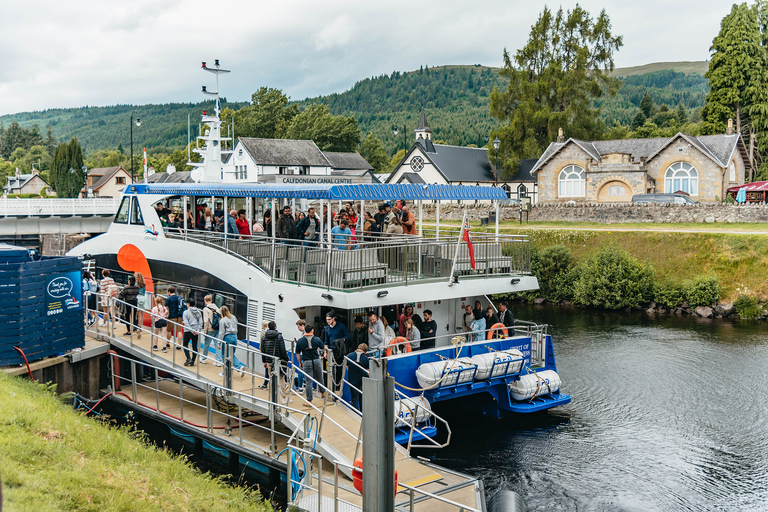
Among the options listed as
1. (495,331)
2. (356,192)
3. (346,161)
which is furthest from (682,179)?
(356,192)

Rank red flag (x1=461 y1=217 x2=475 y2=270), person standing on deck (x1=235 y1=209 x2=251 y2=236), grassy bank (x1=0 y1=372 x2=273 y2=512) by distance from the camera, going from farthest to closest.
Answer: person standing on deck (x1=235 y1=209 x2=251 y2=236) < red flag (x1=461 y1=217 x2=475 y2=270) < grassy bank (x1=0 y1=372 x2=273 y2=512)

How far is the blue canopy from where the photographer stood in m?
14.6

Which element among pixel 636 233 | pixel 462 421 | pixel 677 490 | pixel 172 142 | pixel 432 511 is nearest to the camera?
pixel 432 511

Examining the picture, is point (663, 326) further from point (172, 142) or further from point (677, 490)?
point (172, 142)

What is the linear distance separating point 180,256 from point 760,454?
15385 millimetres

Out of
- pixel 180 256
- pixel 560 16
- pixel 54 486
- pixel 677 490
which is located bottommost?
pixel 677 490

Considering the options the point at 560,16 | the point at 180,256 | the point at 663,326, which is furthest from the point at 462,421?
the point at 560,16

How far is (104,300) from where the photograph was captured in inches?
704

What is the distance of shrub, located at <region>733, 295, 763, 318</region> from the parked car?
1828cm

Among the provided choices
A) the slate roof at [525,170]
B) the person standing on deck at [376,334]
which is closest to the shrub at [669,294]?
the person standing on deck at [376,334]

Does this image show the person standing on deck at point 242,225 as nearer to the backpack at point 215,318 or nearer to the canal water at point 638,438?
the backpack at point 215,318

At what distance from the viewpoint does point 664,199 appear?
51.4m

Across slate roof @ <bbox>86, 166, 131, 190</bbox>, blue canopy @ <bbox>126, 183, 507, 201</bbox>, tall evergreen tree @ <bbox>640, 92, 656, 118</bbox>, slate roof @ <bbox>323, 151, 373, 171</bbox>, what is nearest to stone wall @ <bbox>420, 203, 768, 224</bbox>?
blue canopy @ <bbox>126, 183, 507, 201</bbox>

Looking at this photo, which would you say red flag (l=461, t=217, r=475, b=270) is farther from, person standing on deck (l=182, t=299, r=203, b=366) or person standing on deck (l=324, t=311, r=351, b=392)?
person standing on deck (l=182, t=299, r=203, b=366)
